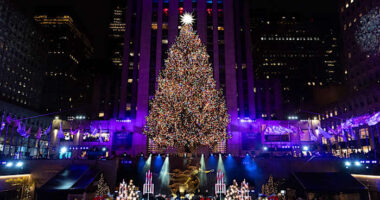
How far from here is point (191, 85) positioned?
2705 centimetres

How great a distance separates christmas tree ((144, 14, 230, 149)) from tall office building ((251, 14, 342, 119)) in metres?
101

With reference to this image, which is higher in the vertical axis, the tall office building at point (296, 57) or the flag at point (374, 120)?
the tall office building at point (296, 57)

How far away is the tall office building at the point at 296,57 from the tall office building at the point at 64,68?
8349 cm

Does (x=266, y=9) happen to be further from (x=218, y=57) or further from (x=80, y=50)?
(x=218, y=57)

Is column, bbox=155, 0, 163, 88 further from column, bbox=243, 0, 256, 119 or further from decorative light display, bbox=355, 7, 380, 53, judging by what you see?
decorative light display, bbox=355, 7, 380, 53

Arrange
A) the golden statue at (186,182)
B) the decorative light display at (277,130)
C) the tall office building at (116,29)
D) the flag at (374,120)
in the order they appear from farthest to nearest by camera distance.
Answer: the tall office building at (116,29) → the decorative light display at (277,130) → the flag at (374,120) → the golden statue at (186,182)

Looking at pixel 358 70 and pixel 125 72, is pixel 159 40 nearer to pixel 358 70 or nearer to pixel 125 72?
pixel 125 72

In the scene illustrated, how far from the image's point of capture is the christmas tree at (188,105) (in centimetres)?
2683

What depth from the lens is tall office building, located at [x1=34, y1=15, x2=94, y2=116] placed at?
111 m

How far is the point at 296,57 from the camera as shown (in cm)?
13125

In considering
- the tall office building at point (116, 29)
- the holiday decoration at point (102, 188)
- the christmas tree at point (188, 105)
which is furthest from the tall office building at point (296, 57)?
the holiday decoration at point (102, 188)

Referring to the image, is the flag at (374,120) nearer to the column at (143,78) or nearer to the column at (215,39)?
the column at (215,39)

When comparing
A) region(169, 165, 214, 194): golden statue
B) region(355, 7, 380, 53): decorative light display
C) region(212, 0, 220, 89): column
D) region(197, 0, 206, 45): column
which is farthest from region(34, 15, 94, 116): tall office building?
region(355, 7, 380, 53): decorative light display

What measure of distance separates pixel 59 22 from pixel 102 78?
81193mm
